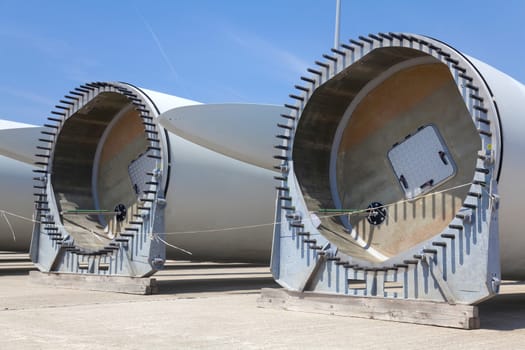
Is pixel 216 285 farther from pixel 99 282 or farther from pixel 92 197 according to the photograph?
pixel 92 197

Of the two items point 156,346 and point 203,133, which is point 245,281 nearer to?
point 203,133

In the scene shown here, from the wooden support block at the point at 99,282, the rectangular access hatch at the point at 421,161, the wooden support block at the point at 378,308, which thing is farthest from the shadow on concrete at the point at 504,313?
the wooden support block at the point at 99,282

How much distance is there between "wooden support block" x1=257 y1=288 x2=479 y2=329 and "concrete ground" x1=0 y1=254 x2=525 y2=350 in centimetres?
15

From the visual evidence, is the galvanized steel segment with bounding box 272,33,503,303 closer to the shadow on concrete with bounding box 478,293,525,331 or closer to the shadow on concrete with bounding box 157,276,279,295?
the shadow on concrete with bounding box 478,293,525,331

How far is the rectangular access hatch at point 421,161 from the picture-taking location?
977 cm

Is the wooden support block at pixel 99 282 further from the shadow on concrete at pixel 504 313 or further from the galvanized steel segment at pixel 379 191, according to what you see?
the shadow on concrete at pixel 504 313

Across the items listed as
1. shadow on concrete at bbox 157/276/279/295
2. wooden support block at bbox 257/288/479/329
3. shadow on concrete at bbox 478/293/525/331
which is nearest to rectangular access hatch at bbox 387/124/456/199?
shadow on concrete at bbox 478/293/525/331

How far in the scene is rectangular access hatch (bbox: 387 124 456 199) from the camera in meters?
9.77

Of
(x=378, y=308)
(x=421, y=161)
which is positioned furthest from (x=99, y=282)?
(x=421, y=161)

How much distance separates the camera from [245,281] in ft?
50.8

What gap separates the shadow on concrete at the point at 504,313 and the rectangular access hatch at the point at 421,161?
6.24 feet

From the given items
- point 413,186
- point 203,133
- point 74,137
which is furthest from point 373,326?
point 74,137

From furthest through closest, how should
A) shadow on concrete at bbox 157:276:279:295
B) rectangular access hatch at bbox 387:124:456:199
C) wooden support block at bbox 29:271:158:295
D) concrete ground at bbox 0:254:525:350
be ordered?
1. shadow on concrete at bbox 157:276:279:295
2. wooden support block at bbox 29:271:158:295
3. rectangular access hatch at bbox 387:124:456:199
4. concrete ground at bbox 0:254:525:350

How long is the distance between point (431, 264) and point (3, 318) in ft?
16.9
